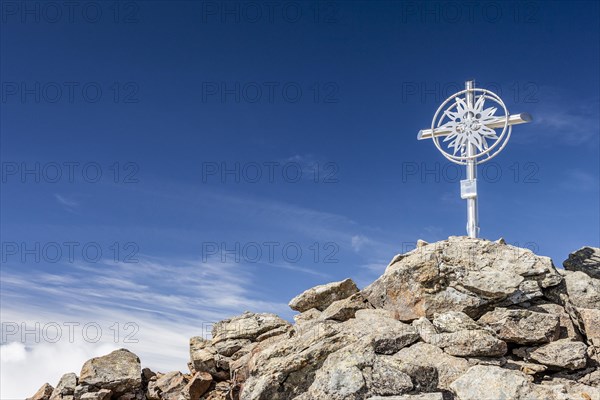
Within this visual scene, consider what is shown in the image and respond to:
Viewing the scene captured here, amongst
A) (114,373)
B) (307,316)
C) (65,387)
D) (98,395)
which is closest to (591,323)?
(307,316)

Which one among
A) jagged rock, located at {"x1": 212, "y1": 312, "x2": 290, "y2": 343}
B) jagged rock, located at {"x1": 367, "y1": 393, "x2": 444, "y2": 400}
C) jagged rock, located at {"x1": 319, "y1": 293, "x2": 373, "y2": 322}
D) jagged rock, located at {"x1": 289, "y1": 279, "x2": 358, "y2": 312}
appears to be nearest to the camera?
jagged rock, located at {"x1": 367, "y1": 393, "x2": 444, "y2": 400}

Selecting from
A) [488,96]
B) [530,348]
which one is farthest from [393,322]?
[488,96]

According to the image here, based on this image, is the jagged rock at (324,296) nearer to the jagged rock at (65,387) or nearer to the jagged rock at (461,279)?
→ the jagged rock at (461,279)

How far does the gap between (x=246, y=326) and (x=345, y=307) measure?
19.5ft

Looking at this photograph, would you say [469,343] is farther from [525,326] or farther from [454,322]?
[525,326]

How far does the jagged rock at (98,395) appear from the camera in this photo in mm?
30469

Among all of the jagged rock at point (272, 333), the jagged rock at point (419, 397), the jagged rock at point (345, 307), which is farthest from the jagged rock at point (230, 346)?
the jagged rock at point (419, 397)

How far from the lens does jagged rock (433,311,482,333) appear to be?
2470 cm

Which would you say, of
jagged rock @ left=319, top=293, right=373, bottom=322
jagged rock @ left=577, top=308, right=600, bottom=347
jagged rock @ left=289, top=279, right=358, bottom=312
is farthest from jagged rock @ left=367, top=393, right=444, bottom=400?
jagged rock @ left=289, top=279, right=358, bottom=312

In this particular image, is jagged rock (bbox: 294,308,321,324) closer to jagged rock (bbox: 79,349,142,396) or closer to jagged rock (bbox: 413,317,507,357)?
jagged rock (bbox: 413,317,507,357)

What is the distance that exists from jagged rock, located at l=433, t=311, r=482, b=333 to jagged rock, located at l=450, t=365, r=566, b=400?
472cm

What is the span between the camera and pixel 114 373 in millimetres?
31719

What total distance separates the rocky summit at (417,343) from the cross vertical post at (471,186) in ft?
8.93

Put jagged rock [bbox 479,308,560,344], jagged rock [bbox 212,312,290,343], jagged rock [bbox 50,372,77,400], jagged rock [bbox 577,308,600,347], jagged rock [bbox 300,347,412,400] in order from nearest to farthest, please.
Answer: jagged rock [bbox 300,347,412,400] → jagged rock [bbox 479,308,560,344] → jagged rock [bbox 577,308,600,347] → jagged rock [bbox 212,312,290,343] → jagged rock [bbox 50,372,77,400]
